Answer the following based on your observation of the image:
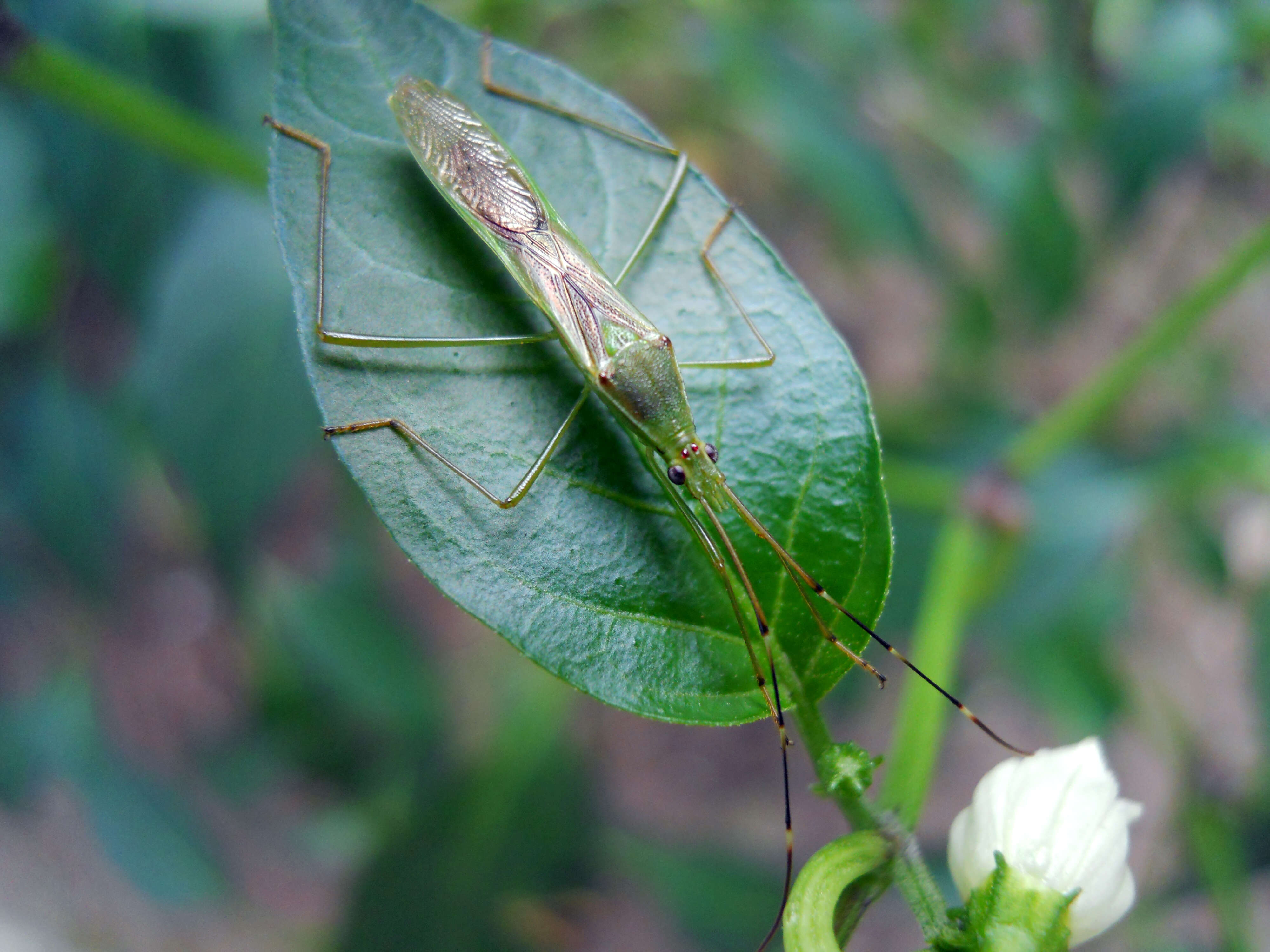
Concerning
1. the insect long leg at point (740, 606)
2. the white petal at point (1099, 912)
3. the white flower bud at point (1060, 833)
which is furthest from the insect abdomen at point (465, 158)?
the white petal at point (1099, 912)

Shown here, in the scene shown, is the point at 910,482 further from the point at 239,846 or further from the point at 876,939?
the point at 239,846

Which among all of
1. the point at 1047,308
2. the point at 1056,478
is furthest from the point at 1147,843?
the point at 1047,308

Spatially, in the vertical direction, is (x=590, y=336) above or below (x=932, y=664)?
above

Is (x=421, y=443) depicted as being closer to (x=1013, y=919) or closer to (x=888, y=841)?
(x=888, y=841)

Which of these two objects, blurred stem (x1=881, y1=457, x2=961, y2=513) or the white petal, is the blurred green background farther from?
the white petal

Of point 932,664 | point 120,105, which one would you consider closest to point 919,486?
point 932,664
